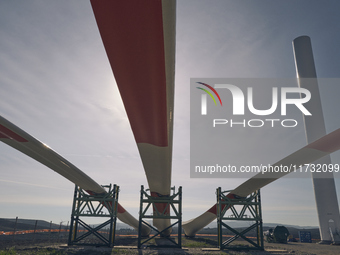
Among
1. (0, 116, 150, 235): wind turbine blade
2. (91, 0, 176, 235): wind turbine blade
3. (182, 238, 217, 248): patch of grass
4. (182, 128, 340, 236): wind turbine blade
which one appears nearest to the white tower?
(182, 238, 217, 248): patch of grass

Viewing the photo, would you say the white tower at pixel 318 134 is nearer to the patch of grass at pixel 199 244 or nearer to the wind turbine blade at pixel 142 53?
the patch of grass at pixel 199 244

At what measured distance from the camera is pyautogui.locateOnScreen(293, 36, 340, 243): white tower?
89.1ft

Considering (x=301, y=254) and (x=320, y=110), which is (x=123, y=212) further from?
(x=320, y=110)

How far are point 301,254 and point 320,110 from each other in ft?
66.7

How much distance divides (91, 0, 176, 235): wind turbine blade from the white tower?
27300mm

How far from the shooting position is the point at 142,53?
4.29 m

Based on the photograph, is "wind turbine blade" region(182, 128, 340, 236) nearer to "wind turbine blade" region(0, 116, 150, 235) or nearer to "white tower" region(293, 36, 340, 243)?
"wind turbine blade" region(0, 116, 150, 235)

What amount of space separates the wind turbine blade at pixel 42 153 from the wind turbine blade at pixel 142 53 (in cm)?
489

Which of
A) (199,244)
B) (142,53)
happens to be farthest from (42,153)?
(199,244)

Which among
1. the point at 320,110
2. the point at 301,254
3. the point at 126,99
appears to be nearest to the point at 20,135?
the point at 126,99

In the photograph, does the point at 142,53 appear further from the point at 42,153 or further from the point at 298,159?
the point at 298,159

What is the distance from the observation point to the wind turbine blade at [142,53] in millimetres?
3576

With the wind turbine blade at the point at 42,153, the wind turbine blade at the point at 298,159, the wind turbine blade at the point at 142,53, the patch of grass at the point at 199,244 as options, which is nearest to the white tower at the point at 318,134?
the patch of grass at the point at 199,244

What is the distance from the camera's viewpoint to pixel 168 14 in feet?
12.0
